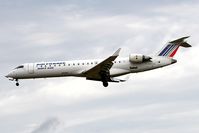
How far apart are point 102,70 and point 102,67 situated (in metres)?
0.77

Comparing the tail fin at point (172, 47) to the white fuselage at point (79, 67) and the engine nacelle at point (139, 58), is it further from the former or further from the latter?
the engine nacelle at point (139, 58)

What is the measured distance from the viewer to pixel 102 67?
88250 millimetres

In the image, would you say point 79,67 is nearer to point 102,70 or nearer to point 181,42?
point 102,70

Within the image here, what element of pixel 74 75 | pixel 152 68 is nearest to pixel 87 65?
pixel 74 75

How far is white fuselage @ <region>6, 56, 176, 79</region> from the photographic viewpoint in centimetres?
8912

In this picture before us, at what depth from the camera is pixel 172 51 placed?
9112 cm

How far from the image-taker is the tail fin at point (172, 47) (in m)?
90.8

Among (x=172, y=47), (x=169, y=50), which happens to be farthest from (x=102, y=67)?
(x=172, y=47)

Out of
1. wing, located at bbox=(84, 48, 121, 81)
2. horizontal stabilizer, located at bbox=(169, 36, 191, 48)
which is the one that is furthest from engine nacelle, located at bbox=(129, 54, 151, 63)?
horizontal stabilizer, located at bbox=(169, 36, 191, 48)

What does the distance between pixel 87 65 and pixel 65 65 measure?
102 inches

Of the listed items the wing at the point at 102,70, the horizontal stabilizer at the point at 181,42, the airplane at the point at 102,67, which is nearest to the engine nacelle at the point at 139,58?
the airplane at the point at 102,67

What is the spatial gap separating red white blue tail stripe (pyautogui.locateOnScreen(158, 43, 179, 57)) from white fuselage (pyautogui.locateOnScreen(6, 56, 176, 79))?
794mm

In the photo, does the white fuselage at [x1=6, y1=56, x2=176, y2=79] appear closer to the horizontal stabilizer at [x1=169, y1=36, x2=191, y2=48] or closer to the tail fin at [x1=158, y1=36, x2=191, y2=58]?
the tail fin at [x1=158, y1=36, x2=191, y2=58]

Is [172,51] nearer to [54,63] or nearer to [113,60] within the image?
[113,60]
